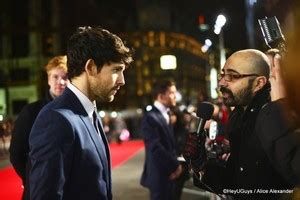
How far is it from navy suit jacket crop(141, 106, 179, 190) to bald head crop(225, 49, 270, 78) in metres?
3.24


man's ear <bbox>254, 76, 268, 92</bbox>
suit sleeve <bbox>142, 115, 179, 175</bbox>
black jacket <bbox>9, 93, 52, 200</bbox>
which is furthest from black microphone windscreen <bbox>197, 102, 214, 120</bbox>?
suit sleeve <bbox>142, 115, 179, 175</bbox>

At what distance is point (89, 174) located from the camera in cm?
261

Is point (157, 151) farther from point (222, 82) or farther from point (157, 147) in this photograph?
point (222, 82)

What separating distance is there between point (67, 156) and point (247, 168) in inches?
48.9

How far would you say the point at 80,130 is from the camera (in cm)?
265

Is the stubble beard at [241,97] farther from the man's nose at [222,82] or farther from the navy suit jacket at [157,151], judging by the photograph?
the navy suit jacket at [157,151]

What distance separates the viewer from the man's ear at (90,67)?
9.13ft

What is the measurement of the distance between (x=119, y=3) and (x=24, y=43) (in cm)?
1634

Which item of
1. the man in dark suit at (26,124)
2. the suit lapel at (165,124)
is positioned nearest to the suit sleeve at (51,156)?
the man in dark suit at (26,124)

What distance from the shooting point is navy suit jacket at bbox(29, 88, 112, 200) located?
2.47m

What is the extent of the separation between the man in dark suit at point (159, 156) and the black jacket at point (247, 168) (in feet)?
9.94

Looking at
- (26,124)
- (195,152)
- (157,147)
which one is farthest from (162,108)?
(195,152)

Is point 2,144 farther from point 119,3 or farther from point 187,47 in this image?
point 187,47

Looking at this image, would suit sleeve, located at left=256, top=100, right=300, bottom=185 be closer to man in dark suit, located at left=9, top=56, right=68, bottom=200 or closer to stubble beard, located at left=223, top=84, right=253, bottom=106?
stubble beard, located at left=223, top=84, right=253, bottom=106
